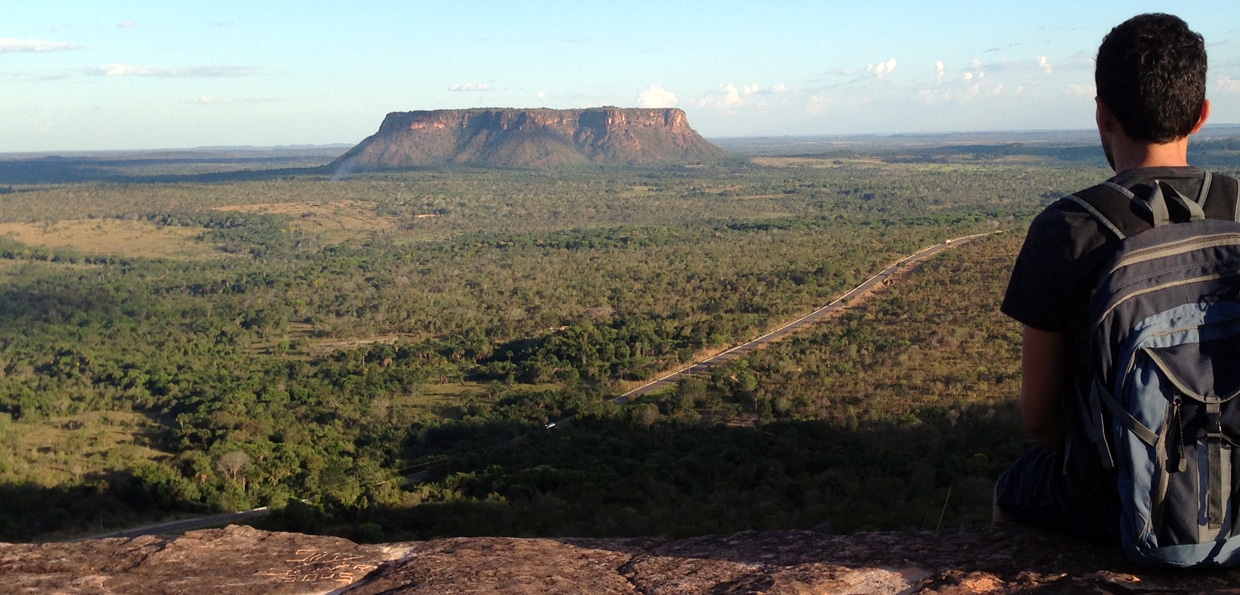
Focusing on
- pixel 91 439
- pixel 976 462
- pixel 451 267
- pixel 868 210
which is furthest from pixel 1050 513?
pixel 868 210

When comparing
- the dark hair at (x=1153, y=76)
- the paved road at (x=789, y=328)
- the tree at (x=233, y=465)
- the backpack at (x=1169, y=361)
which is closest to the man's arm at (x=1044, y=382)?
the backpack at (x=1169, y=361)

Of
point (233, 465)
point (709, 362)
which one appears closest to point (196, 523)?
point (233, 465)

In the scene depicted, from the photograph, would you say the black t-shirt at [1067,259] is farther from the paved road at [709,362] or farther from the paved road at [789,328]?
the paved road at [789,328]

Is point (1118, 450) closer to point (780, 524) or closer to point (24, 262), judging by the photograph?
point (780, 524)

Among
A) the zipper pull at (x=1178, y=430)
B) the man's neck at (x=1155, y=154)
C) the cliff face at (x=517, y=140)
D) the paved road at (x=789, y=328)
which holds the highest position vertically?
the cliff face at (x=517, y=140)

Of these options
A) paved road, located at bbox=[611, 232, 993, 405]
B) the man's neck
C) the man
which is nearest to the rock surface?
the man

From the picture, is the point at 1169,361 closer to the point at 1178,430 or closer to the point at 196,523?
the point at 1178,430
